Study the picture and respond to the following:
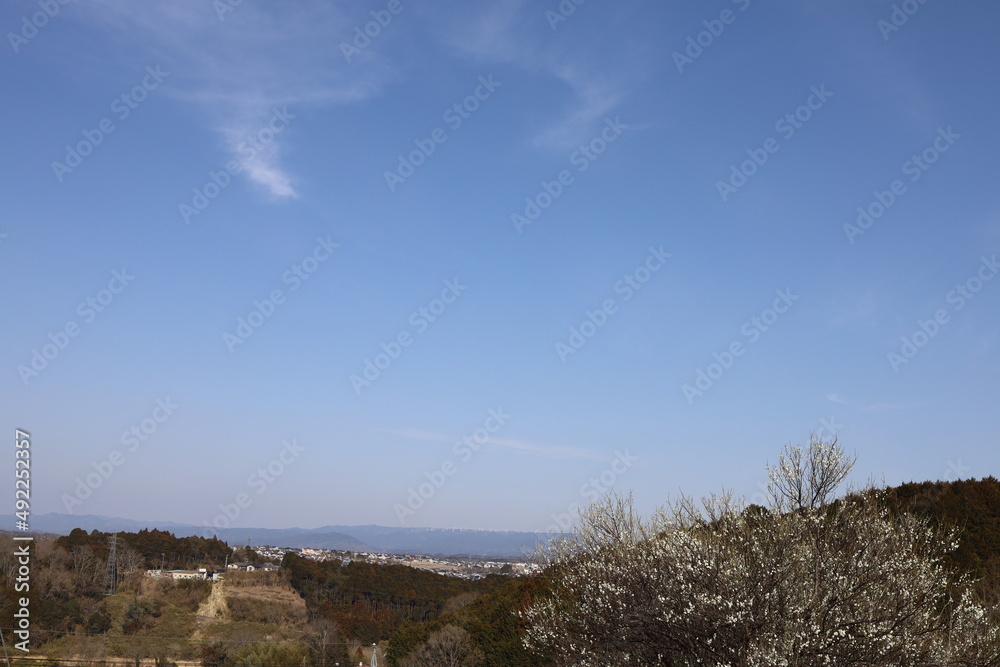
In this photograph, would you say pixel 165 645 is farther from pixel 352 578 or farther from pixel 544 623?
pixel 544 623

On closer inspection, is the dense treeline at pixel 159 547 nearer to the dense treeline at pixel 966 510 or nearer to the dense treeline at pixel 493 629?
the dense treeline at pixel 493 629

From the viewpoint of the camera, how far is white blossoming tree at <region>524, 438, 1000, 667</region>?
37.1ft

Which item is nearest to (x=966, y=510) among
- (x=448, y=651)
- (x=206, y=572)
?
(x=448, y=651)

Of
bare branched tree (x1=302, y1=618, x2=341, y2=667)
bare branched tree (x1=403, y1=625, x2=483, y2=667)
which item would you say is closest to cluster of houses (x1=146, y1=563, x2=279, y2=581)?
bare branched tree (x1=302, y1=618, x2=341, y2=667)

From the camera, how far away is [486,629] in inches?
1394

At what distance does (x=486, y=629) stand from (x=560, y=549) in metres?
19.7

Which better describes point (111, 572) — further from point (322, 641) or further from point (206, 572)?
point (322, 641)

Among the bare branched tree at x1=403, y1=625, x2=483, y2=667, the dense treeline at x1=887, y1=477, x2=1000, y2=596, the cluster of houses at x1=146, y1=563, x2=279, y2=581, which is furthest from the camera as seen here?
the cluster of houses at x1=146, y1=563, x2=279, y2=581

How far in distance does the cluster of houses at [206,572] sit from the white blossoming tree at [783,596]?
63709 mm

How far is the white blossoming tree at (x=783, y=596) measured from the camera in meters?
11.3

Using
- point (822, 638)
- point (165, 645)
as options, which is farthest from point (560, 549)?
point (165, 645)

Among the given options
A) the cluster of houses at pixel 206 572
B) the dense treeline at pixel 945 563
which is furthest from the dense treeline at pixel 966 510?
the cluster of houses at pixel 206 572

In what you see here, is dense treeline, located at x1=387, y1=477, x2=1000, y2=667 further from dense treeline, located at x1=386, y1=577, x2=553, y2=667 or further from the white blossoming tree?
the white blossoming tree

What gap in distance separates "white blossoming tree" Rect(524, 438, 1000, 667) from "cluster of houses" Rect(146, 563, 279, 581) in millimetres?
63709
